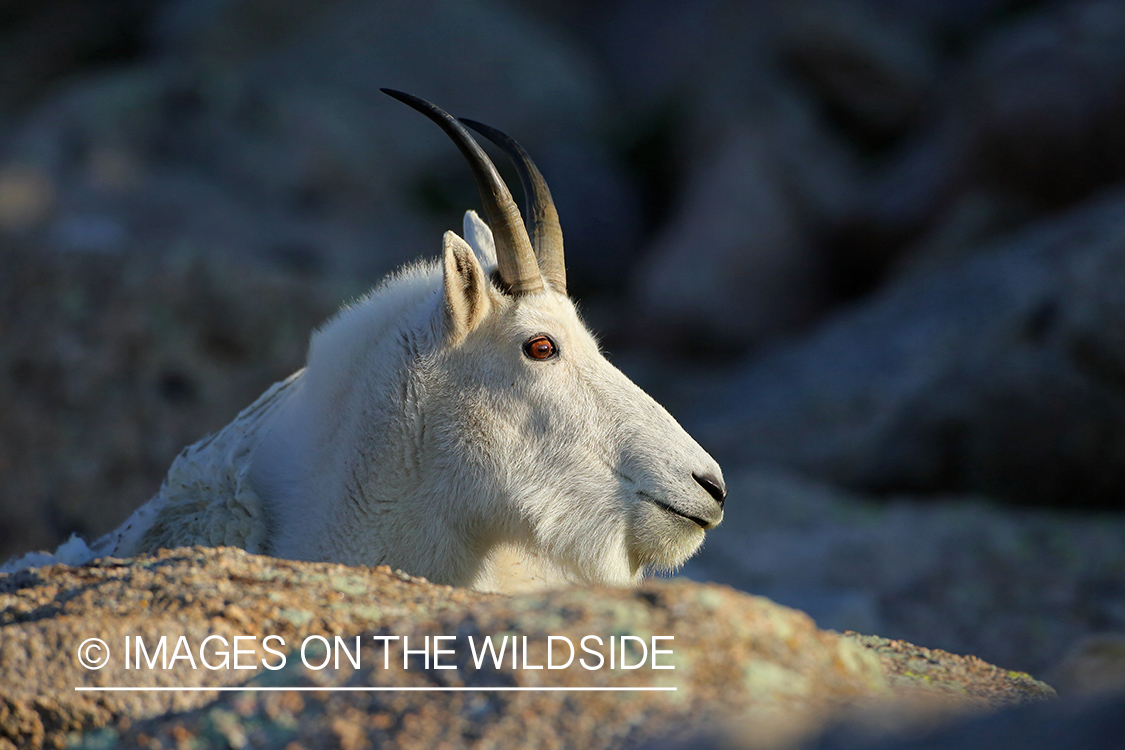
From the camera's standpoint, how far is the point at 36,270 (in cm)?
856

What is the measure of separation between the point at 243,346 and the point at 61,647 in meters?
6.37

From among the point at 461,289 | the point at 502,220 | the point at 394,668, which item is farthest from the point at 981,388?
the point at 394,668

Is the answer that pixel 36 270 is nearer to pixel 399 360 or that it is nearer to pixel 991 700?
pixel 399 360

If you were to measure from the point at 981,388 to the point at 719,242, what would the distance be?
22.6 feet

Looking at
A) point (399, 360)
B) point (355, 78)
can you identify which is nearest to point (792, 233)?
point (355, 78)

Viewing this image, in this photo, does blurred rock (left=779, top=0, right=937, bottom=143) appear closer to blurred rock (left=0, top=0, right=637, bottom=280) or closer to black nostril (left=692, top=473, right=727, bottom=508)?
blurred rock (left=0, top=0, right=637, bottom=280)

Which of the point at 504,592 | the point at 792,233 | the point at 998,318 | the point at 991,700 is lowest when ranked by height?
the point at 991,700

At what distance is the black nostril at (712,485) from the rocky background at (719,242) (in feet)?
4.59

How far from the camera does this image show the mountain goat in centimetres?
361

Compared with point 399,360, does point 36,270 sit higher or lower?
higher

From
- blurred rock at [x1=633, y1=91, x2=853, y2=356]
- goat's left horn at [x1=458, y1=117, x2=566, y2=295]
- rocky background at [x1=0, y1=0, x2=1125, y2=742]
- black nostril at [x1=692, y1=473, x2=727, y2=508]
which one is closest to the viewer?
black nostril at [x1=692, y1=473, x2=727, y2=508]

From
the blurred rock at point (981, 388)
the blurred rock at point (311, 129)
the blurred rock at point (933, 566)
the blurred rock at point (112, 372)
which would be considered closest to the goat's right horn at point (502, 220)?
the blurred rock at point (933, 566)

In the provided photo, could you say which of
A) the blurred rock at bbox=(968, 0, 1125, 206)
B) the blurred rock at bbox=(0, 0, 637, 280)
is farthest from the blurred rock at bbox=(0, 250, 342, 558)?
the blurred rock at bbox=(968, 0, 1125, 206)

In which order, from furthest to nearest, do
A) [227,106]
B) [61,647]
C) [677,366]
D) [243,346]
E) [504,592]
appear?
[227,106] → [677,366] → [243,346] → [504,592] → [61,647]
